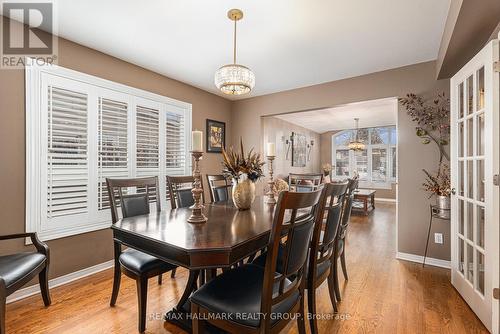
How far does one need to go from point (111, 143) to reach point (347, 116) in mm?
5655

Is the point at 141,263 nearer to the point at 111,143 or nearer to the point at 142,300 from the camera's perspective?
the point at 142,300

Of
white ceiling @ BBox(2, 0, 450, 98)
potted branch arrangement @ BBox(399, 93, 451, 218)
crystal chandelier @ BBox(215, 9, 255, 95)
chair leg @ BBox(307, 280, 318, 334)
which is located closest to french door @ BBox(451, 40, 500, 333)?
potted branch arrangement @ BBox(399, 93, 451, 218)

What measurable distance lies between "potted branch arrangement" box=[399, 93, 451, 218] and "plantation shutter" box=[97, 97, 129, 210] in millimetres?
3601

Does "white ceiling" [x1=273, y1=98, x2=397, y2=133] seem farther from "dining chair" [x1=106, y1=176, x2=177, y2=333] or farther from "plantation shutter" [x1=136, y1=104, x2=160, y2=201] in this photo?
"dining chair" [x1=106, y1=176, x2=177, y2=333]

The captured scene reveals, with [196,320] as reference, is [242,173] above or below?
above

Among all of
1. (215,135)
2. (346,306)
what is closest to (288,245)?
(346,306)

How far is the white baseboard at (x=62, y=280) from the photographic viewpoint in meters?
2.18

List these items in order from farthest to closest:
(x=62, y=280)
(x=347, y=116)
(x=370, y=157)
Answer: (x=370, y=157) → (x=347, y=116) → (x=62, y=280)

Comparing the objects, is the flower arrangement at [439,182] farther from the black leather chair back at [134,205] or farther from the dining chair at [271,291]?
the black leather chair back at [134,205]

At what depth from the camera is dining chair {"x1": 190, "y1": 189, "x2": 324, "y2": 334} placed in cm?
114

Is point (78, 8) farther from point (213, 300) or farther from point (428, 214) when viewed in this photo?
point (428, 214)

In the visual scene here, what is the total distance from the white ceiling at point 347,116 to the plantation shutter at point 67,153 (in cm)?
372

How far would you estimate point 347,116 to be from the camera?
647cm

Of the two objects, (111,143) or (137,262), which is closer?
(137,262)
